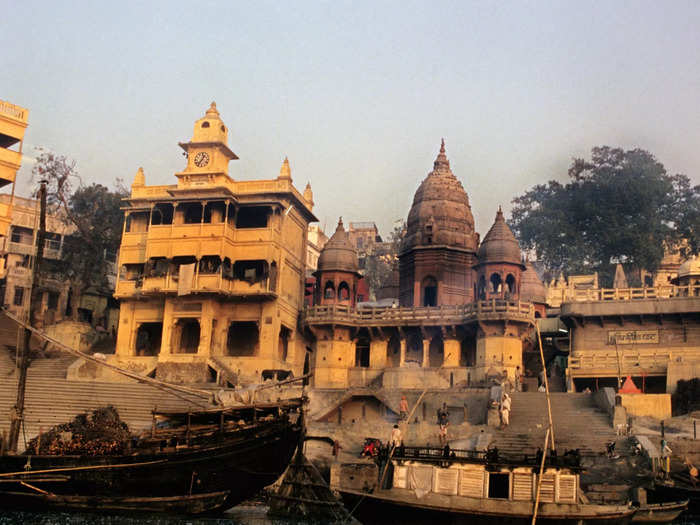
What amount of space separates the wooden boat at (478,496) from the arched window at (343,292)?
2618 cm

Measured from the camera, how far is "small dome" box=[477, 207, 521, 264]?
4519 cm

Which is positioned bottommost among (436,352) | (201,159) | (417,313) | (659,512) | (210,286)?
(659,512)

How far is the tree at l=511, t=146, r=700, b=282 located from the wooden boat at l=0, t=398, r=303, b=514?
115 feet

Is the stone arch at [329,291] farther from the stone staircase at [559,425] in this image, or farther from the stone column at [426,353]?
the stone staircase at [559,425]

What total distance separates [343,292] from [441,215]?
22.9ft

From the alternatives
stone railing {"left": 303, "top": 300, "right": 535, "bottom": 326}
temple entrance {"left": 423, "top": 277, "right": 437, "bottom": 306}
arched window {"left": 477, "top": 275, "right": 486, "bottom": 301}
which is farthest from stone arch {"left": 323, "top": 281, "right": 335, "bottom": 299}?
arched window {"left": 477, "top": 275, "right": 486, "bottom": 301}

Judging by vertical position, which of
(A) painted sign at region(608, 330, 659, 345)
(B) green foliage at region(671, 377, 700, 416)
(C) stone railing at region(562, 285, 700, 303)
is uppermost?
(C) stone railing at region(562, 285, 700, 303)

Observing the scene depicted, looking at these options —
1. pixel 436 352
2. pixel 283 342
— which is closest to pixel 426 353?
pixel 436 352

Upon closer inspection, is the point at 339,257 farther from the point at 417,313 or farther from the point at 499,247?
the point at 499,247

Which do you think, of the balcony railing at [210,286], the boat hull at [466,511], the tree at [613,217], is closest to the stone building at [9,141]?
the balcony railing at [210,286]

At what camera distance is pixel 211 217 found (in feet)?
159

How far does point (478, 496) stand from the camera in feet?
74.8

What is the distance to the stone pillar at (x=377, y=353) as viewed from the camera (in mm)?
47250

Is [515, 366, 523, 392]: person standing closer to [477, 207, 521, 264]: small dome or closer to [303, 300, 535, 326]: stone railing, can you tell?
[303, 300, 535, 326]: stone railing
